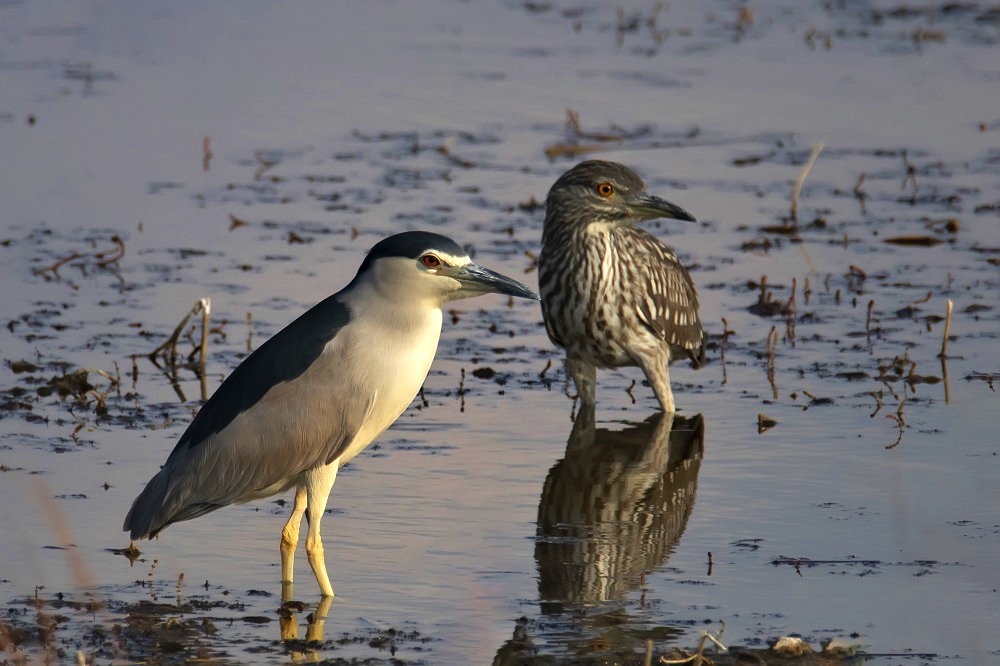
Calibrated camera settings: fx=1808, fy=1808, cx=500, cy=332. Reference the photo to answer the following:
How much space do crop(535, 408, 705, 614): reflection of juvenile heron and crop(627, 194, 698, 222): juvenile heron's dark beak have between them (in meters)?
0.97

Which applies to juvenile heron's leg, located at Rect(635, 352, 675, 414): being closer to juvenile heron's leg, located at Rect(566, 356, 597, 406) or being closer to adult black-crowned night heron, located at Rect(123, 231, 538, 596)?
juvenile heron's leg, located at Rect(566, 356, 597, 406)

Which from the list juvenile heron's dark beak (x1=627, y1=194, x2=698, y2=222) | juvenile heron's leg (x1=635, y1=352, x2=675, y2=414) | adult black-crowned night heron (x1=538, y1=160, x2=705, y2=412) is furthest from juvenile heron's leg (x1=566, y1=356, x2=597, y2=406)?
juvenile heron's dark beak (x1=627, y1=194, x2=698, y2=222)

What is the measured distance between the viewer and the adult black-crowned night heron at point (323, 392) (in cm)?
631

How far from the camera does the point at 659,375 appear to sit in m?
8.73

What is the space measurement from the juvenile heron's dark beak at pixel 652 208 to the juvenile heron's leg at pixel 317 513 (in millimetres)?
2817

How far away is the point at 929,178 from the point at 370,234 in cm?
436

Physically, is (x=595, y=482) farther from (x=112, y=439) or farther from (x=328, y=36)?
(x=328, y=36)

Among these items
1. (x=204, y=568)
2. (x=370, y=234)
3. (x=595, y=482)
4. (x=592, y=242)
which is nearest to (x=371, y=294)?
(x=204, y=568)

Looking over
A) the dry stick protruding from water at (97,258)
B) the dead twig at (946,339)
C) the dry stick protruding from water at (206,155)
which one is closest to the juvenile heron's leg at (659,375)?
the dead twig at (946,339)

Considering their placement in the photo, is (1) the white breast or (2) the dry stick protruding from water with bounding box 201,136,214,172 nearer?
(1) the white breast

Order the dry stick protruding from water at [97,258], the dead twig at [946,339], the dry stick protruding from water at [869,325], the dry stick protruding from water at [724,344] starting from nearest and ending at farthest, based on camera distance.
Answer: the dead twig at [946,339], the dry stick protruding from water at [724,344], the dry stick protruding from water at [869,325], the dry stick protruding from water at [97,258]

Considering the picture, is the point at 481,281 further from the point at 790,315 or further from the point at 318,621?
the point at 790,315

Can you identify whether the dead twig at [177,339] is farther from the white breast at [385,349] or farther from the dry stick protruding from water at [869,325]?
the dry stick protruding from water at [869,325]

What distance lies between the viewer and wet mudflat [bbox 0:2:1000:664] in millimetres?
6277
